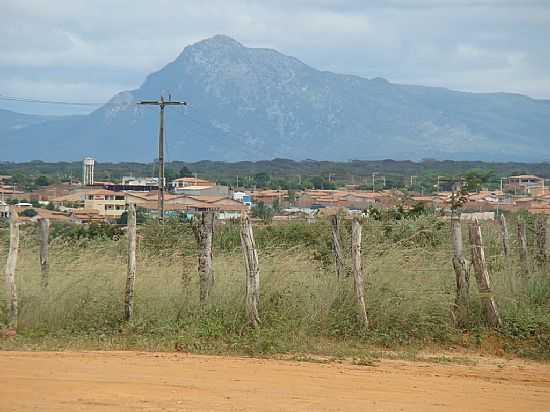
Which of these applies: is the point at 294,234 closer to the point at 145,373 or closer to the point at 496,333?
the point at 496,333

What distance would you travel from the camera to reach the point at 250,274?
14578 mm

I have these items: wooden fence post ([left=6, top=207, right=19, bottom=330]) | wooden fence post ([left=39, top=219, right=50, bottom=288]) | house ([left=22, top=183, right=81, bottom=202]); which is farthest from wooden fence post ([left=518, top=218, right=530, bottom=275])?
house ([left=22, top=183, right=81, bottom=202])

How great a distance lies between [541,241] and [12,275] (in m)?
9.43

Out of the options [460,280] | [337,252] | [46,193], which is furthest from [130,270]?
[46,193]

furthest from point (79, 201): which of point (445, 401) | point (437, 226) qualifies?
point (445, 401)

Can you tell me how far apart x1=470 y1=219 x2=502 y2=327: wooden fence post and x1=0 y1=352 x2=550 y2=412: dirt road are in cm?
146

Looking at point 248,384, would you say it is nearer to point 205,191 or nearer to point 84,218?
point 84,218

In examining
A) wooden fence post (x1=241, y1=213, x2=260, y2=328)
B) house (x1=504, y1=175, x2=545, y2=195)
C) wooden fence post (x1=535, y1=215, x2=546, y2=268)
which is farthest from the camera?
house (x1=504, y1=175, x2=545, y2=195)

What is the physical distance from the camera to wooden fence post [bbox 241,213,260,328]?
566 inches

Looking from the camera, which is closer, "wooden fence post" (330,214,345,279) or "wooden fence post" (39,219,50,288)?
"wooden fence post" (330,214,345,279)

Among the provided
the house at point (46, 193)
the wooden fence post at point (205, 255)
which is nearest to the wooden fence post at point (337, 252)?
the wooden fence post at point (205, 255)

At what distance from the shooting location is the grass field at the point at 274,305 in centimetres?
1396

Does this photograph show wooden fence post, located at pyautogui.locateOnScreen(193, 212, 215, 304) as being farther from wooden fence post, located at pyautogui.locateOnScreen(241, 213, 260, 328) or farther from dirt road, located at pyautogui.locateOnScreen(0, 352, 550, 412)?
dirt road, located at pyautogui.locateOnScreen(0, 352, 550, 412)

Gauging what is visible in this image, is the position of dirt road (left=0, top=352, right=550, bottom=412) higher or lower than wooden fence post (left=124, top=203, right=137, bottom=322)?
lower
